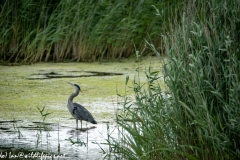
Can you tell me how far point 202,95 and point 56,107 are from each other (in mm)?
2599

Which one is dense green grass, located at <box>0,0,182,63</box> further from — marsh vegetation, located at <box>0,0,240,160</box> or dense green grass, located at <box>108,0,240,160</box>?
dense green grass, located at <box>108,0,240,160</box>

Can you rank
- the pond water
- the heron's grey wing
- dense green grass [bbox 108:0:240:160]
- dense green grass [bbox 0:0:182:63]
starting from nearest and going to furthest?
1. dense green grass [bbox 108:0:240:160]
2. the pond water
3. the heron's grey wing
4. dense green grass [bbox 0:0:182:63]

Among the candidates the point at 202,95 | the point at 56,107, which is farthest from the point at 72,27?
the point at 202,95

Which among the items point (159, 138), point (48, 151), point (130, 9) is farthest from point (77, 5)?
point (159, 138)

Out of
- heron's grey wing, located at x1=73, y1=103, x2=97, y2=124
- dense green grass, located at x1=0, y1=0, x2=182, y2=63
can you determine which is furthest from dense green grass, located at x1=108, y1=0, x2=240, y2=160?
dense green grass, located at x1=0, y1=0, x2=182, y2=63

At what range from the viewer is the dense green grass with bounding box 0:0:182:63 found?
7480mm

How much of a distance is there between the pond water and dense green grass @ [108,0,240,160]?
1.06 ft

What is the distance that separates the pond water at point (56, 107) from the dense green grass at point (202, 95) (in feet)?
1.06

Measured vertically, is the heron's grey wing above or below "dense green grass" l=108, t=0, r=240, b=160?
below

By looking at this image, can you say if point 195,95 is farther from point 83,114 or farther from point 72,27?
point 72,27

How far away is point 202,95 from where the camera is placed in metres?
2.90

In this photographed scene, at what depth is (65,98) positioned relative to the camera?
568 cm

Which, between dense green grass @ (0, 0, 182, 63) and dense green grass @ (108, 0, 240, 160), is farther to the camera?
dense green grass @ (0, 0, 182, 63)

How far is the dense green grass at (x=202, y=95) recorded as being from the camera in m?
2.78
